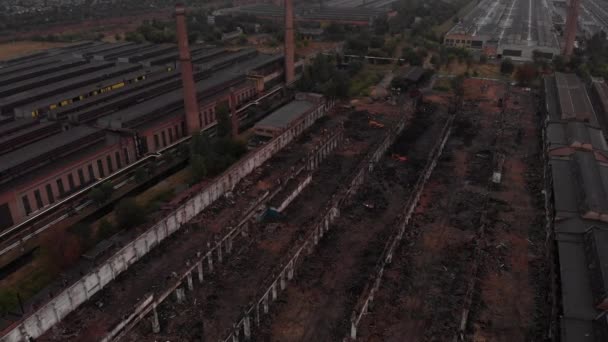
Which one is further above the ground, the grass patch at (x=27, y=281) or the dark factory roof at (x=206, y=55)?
the dark factory roof at (x=206, y=55)

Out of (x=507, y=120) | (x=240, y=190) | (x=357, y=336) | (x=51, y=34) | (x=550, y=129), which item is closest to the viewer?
(x=357, y=336)

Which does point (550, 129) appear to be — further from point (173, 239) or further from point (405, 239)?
point (173, 239)

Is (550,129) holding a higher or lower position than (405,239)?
higher

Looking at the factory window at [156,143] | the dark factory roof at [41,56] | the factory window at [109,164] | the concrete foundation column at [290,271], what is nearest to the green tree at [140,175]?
the factory window at [109,164]

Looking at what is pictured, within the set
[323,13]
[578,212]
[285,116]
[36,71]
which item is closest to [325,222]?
[578,212]

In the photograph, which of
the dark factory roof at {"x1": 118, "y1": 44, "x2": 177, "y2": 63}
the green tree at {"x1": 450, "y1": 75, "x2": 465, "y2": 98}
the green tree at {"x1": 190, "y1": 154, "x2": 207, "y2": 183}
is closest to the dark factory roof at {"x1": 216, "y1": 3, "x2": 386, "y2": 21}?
the dark factory roof at {"x1": 118, "y1": 44, "x2": 177, "y2": 63}

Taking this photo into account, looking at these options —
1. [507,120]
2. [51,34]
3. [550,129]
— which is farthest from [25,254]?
[51,34]

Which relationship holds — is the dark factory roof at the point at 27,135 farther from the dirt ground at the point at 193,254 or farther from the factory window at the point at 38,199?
the dirt ground at the point at 193,254
